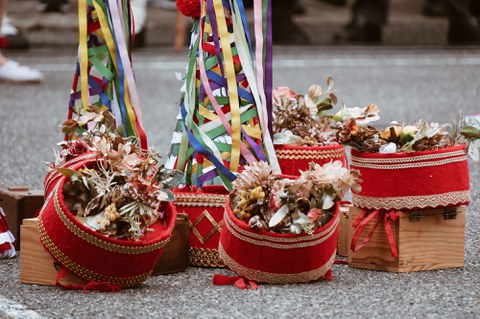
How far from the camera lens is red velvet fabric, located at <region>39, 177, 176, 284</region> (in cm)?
337

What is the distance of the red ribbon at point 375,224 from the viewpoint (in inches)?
144

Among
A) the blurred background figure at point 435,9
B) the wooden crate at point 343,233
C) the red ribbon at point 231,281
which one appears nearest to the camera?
the red ribbon at point 231,281

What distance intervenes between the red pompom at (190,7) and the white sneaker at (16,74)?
4.71 meters

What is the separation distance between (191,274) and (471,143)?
978mm

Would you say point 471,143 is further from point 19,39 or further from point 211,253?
point 19,39

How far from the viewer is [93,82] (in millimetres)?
4137

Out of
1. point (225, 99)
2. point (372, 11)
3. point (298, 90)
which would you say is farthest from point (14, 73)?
point (225, 99)

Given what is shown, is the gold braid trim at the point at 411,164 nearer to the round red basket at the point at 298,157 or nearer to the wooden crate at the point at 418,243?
the wooden crate at the point at 418,243

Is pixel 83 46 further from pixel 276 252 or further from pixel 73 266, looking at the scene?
pixel 276 252

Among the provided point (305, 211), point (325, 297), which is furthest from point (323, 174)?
point (325, 297)

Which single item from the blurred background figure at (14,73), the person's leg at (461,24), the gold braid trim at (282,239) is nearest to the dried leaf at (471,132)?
the gold braid trim at (282,239)

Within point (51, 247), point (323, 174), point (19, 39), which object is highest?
point (323, 174)

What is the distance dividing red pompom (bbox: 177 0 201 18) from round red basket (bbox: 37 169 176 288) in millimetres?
810

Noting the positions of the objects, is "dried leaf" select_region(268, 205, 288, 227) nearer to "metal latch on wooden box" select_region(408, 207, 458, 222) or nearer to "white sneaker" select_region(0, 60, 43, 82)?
"metal latch on wooden box" select_region(408, 207, 458, 222)
